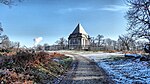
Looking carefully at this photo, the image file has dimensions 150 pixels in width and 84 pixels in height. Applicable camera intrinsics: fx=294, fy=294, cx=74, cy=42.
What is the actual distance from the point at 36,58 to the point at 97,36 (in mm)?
108429

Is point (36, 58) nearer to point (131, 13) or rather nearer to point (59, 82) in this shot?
point (59, 82)

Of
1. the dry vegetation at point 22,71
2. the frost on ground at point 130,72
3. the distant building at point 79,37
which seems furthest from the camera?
the distant building at point 79,37

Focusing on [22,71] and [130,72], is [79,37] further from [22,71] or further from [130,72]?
[22,71]

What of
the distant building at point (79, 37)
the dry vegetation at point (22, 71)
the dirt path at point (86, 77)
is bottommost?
the dirt path at point (86, 77)

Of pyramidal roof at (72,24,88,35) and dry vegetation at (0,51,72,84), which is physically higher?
pyramidal roof at (72,24,88,35)

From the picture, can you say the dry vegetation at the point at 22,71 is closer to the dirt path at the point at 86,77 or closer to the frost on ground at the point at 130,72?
the dirt path at the point at 86,77

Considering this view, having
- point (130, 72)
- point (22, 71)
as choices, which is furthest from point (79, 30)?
point (22, 71)

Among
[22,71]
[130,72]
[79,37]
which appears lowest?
[130,72]

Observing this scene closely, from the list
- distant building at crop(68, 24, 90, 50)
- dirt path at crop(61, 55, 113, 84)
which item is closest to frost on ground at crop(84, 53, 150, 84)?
dirt path at crop(61, 55, 113, 84)

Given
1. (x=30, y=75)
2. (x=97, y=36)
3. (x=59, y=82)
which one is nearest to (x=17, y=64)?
(x=30, y=75)

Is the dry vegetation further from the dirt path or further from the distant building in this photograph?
the distant building

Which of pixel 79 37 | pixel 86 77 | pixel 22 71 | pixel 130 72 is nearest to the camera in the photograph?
pixel 22 71

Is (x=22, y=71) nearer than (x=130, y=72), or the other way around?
(x=22, y=71)

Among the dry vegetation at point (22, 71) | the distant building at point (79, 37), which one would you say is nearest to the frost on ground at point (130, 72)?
the dry vegetation at point (22, 71)
